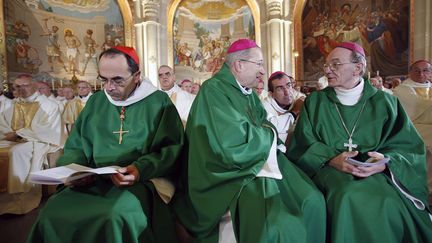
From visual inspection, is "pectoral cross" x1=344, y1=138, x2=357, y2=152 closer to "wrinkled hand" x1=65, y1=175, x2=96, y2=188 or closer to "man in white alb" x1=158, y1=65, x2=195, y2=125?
"wrinkled hand" x1=65, y1=175, x2=96, y2=188

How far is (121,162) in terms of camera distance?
8.17 feet

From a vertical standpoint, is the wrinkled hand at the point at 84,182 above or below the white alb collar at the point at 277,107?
below

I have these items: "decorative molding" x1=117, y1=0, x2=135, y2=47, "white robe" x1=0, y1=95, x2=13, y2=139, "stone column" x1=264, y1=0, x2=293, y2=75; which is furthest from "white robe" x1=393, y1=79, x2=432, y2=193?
"decorative molding" x1=117, y1=0, x2=135, y2=47

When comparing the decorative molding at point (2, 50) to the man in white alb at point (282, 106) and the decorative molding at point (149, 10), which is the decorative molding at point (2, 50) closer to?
the decorative molding at point (149, 10)

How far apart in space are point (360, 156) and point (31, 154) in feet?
14.8

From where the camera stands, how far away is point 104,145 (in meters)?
2.52

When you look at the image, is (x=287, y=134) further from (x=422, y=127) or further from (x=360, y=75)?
(x=422, y=127)

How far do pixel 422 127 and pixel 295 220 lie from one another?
3.22 meters

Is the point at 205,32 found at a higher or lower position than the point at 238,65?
higher

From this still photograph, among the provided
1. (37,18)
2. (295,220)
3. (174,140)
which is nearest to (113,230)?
(174,140)

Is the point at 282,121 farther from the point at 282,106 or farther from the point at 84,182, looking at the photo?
the point at 84,182

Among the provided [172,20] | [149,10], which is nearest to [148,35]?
[149,10]

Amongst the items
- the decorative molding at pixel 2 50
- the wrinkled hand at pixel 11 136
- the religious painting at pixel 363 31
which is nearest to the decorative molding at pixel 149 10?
the decorative molding at pixel 2 50

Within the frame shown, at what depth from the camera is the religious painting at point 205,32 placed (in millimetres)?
15555
